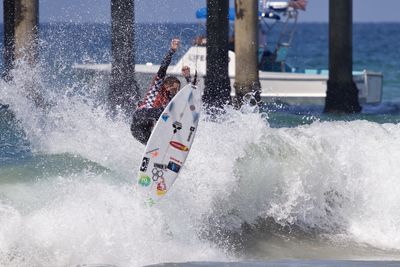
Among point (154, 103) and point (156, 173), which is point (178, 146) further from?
point (154, 103)

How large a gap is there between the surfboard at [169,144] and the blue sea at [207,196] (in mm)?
152

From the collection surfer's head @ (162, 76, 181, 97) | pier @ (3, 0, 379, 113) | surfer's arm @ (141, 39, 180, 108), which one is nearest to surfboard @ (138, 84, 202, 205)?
surfer's head @ (162, 76, 181, 97)

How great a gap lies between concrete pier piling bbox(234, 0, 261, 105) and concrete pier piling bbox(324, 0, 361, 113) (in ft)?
7.32

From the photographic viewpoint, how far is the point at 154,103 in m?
10.9

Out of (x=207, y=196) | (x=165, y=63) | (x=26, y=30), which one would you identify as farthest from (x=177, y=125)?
(x=26, y=30)

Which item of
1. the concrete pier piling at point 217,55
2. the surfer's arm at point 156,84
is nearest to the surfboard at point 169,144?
the surfer's arm at point 156,84

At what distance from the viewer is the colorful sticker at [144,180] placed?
10.3 metres

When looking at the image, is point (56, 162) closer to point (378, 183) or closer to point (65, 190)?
point (65, 190)

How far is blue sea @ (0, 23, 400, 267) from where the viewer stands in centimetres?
941

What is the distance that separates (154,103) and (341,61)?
33.3 ft

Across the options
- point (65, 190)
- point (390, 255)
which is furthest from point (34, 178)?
point (390, 255)

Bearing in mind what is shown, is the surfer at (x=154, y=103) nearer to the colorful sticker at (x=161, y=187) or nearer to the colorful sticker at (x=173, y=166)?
the colorful sticker at (x=173, y=166)

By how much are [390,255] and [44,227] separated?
12.0 feet

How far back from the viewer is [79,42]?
3152cm
